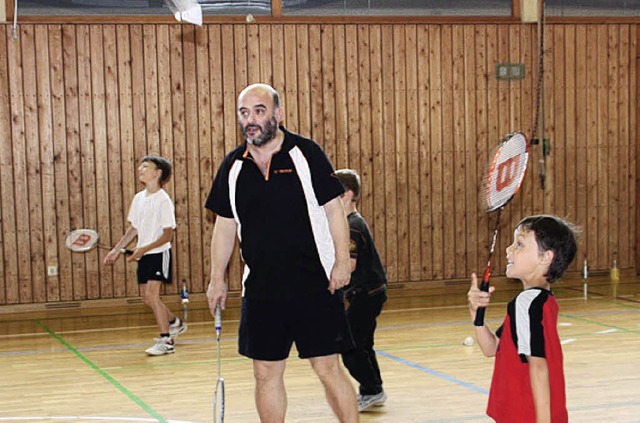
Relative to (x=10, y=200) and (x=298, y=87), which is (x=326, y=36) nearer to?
(x=298, y=87)

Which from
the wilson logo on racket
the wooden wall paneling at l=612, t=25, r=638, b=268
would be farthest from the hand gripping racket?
the wooden wall paneling at l=612, t=25, r=638, b=268

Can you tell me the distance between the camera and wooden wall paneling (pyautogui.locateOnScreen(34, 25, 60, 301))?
12.1 meters

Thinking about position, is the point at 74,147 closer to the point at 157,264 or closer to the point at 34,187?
the point at 34,187

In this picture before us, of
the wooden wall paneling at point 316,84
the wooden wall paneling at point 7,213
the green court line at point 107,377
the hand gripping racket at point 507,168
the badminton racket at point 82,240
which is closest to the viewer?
the hand gripping racket at point 507,168

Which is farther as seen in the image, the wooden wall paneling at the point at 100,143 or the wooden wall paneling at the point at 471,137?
the wooden wall paneling at the point at 471,137

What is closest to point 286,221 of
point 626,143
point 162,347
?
point 162,347

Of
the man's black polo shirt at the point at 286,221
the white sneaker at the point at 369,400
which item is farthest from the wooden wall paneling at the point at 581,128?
the man's black polo shirt at the point at 286,221

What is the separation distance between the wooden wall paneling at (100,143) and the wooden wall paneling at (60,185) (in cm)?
35

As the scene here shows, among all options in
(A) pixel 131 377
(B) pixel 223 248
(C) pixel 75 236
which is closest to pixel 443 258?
(C) pixel 75 236

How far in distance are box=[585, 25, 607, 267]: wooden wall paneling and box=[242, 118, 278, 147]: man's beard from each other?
32.2 ft

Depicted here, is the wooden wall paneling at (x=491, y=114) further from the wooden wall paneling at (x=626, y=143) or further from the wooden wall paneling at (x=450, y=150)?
the wooden wall paneling at (x=626, y=143)

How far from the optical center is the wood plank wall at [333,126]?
12086mm

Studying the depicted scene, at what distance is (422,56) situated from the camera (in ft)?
43.3

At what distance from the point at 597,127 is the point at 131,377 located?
334 inches
